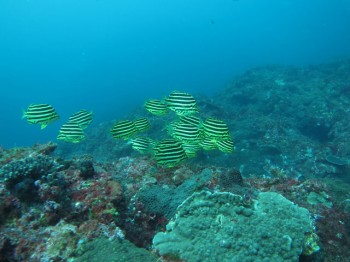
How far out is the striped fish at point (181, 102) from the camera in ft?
22.8

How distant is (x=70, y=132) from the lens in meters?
7.25

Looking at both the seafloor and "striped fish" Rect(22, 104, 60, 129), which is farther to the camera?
"striped fish" Rect(22, 104, 60, 129)

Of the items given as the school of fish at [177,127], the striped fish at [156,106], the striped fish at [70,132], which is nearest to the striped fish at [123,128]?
the school of fish at [177,127]

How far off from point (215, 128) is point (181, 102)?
3.60 ft

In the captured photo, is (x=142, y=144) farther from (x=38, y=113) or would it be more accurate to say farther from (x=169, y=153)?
(x=38, y=113)

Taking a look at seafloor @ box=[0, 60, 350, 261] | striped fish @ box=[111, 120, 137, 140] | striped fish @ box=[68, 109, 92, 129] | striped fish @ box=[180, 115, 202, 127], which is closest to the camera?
seafloor @ box=[0, 60, 350, 261]

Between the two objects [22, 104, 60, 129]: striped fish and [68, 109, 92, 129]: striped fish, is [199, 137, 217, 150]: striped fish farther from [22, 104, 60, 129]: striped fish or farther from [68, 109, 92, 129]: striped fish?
[22, 104, 60, 129]: striped fish

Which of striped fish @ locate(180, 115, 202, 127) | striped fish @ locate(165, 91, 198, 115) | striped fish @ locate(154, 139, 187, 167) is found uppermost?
striped fish @ locate(165, 91, 198, 115)

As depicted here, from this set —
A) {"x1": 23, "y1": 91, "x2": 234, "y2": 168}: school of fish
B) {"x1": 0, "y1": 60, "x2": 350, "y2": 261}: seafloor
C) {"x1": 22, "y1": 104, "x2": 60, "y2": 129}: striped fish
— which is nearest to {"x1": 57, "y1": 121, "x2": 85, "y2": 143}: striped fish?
{"x1": 23, "y1": 91, "x2": 234, "y2": 168}: school of fish

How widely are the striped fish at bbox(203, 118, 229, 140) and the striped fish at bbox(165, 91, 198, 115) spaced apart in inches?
26.1

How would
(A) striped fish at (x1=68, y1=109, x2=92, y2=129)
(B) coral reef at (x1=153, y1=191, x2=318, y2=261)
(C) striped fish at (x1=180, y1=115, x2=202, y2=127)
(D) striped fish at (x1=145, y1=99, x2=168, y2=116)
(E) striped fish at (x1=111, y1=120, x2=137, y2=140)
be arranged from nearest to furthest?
(B) coral reef at (x1=153, y1=191, x2=318, y2=261) < (C) striped fish at (x1=180, y1=115, x2=202, y2=127) < (E) striped fish at (x1=111, y1=120, x2=137, y2=140) < (A) striped fish at (x1=68, y1=109, x2=92, y2=129) < (D) striped fish at (x1=145, y1=99, x2=168, y2=116)

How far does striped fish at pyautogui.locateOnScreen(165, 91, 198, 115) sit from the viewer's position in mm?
6953

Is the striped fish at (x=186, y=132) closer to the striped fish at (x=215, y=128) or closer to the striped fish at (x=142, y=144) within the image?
the striped fish at (x=215, y=128)

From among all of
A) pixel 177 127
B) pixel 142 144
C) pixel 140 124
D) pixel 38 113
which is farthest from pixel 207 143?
pixel 38 113
